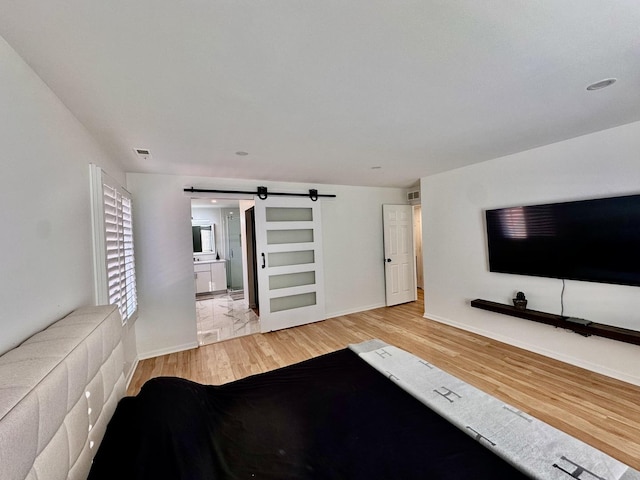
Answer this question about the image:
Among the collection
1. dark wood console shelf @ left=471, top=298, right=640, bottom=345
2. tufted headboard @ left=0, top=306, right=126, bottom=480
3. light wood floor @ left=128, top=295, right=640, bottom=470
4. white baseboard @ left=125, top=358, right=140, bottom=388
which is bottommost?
→ light wood floor @ left=128, top=295, right=640, bottom=470

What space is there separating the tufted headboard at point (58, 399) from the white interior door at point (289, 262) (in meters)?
2.66

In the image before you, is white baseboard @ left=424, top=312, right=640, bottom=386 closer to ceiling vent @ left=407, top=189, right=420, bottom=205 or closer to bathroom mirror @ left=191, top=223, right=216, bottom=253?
ceiling vent @ left=407, top=189, right=420, bottom=205

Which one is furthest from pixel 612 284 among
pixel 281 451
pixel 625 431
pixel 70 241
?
pixel 70 241

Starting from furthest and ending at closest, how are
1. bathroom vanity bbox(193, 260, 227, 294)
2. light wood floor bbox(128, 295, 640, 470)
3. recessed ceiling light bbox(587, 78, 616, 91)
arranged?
bathroom vanity bbox(193, 260, 227, 294), light wood floor bbox(128, 295, 640, 470), recessed ceiling light bbox(587, 78, 616, 91)

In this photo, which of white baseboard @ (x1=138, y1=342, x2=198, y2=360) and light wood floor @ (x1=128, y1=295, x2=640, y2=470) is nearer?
light wood floor @ (x1=128, y1=295, x2=640, y2=470)

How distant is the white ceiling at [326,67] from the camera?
1.07 meters

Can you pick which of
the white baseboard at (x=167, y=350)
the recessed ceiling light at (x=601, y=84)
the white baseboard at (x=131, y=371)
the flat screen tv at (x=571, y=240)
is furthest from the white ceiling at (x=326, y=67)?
the white baseboard at (x=167, y=350)

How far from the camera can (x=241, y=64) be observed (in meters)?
1.36

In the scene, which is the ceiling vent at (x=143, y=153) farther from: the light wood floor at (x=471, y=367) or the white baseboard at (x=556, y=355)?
the white baseboard at (x=556, y=355)

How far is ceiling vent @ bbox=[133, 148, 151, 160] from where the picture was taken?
2.48 metres

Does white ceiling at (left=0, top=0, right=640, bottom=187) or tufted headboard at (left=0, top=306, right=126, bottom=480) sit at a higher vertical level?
white ceiling at (left=0, top=0, right=640, bottom=187)

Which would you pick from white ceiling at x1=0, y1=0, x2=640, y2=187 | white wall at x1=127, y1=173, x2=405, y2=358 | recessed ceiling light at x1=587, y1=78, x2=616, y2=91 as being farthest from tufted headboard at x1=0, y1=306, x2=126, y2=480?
recessed ceiling light at x1=587, y1=78, x2=616, y2=91

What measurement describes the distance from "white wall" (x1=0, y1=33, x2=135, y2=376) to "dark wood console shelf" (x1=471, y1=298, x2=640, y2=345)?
4065 millimetres

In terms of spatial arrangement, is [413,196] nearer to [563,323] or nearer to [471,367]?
[563,323]
